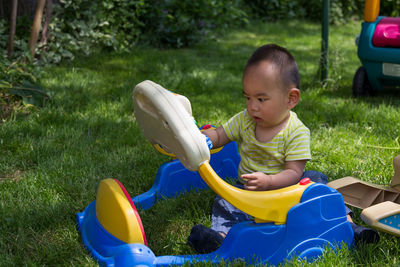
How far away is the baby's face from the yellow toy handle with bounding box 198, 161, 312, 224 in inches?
14.0

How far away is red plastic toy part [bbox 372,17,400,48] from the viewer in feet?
11.7

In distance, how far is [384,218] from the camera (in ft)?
5.75

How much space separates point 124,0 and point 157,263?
4259 mm

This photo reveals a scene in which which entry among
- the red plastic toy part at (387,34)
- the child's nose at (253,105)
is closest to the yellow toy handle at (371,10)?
the red plastic toy part at (387,34)

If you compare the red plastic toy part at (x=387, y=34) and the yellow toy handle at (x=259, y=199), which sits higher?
the red plastic toy part at (x=387, y=34)

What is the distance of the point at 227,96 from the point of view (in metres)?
3.85

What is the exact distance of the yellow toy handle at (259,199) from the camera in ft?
5.34

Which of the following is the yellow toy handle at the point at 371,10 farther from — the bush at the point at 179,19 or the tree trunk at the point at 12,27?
the tree trunk at the point at 12,27

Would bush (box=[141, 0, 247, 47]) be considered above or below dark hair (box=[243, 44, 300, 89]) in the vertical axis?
below

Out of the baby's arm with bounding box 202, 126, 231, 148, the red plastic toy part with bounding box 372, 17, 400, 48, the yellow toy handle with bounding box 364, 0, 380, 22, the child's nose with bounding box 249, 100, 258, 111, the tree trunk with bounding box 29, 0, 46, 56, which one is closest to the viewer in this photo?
the child's nose with bounding box 249, 100, 258, 111

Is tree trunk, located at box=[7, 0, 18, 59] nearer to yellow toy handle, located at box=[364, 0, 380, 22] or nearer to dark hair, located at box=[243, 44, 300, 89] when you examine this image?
dark hair, located at box=[243, 44, 300, 89]

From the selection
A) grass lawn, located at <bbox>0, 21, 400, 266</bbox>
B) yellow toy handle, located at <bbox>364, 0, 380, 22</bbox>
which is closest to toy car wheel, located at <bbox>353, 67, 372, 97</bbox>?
grass lawn, located at <bbox>0, 21, 400, 266</bbox>

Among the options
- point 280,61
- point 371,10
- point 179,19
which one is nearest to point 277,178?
point 280,61

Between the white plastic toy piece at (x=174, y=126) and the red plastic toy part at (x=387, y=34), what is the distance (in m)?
2.57
